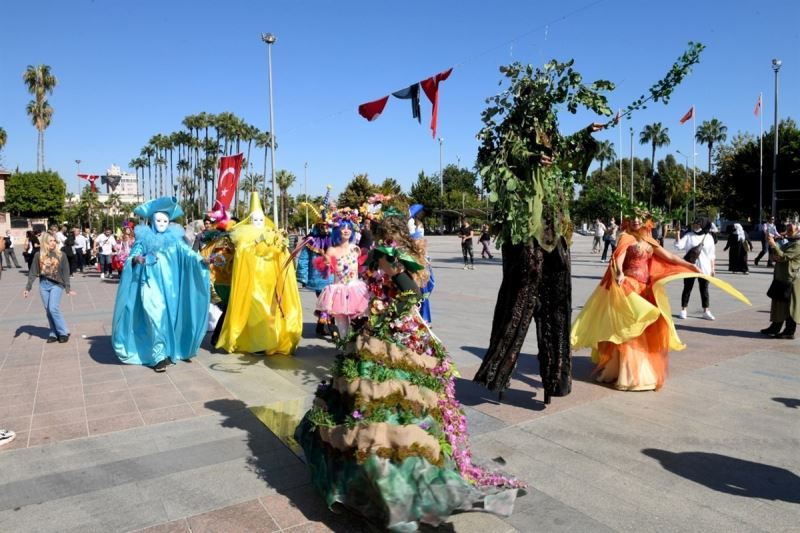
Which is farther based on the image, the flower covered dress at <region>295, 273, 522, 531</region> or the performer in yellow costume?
the performer in yellow costume

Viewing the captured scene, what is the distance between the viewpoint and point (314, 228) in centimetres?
680

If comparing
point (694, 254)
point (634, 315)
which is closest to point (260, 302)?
point (634, 315)

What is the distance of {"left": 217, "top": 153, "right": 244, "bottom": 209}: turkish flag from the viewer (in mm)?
11289

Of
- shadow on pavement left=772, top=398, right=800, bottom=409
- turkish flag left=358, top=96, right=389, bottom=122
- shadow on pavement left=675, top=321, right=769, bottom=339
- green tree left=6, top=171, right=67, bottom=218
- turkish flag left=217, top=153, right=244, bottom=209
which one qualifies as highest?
green tree left=6, top=171, right=67, bottom=218

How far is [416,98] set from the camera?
32.8 ft

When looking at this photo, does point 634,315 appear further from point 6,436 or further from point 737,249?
point 737,249

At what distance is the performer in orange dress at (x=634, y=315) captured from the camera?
524 cm

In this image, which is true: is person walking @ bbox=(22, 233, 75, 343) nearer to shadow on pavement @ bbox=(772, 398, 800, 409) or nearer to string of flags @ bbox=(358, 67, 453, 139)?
string of flags @ bbox=(358, 67, 453, 139)

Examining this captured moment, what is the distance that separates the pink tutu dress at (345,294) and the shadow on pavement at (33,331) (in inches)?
203

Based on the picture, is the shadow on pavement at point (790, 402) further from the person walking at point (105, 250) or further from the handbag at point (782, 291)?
the person walking at point (105, 250)

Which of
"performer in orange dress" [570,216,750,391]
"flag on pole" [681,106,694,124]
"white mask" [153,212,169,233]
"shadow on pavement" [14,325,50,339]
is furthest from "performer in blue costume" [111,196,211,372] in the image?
"flag on pole" [681,106,694,124]

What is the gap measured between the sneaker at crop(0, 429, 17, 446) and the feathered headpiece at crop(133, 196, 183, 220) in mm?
2931

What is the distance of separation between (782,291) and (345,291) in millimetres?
6009

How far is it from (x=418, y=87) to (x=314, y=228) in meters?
4.38
